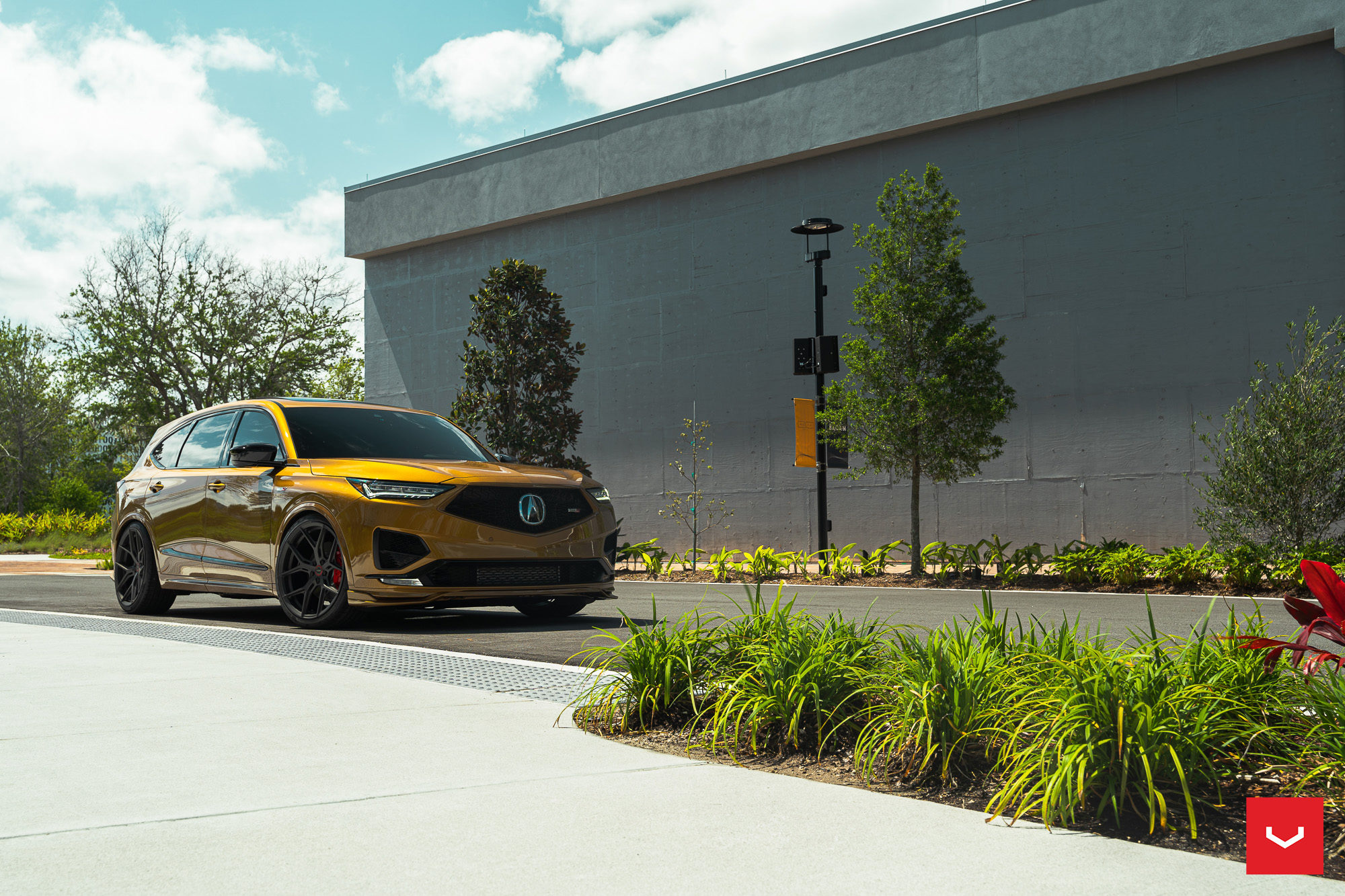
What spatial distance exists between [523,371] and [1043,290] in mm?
8969

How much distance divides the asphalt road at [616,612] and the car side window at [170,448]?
4.65ft

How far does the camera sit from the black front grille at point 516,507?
8750mm

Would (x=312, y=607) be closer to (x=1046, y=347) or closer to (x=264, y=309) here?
(x=1046, y=347)

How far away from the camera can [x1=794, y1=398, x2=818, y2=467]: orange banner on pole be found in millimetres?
18672

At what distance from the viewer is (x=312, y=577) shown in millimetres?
8961

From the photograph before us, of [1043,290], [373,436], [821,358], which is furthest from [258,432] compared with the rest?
[1043,290]

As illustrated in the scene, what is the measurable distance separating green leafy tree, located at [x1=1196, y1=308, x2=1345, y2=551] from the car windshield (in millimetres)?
8968

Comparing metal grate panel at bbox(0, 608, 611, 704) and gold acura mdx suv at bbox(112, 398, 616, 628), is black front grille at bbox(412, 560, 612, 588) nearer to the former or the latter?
gold acura mdx suv at bbox(112, 398, 616, 628)

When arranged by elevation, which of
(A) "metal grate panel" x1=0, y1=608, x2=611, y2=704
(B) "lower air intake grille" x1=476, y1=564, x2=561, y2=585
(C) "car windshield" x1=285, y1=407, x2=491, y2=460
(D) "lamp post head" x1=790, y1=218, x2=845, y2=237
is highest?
(D) "lamp post head" x1=790, y1=218, x2=845, y2=237

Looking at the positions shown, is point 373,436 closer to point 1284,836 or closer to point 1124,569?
point 1284,836

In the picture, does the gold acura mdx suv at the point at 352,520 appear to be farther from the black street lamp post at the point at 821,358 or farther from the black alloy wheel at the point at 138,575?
the black street lamp post at the point at 821,358

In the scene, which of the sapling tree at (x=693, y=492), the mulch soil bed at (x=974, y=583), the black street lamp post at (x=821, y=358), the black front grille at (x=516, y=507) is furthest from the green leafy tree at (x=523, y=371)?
the black front grille at (x=516, y=507)

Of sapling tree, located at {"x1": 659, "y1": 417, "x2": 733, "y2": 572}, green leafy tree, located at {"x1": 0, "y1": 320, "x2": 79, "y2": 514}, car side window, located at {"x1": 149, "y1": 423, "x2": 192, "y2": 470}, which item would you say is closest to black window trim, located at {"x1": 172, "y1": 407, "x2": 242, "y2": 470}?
car side window, located at {"x1": 149, "y1": 423, "x2": 192, "y2": 470}

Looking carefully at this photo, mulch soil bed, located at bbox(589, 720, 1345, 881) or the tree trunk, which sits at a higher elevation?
the tree trunk
